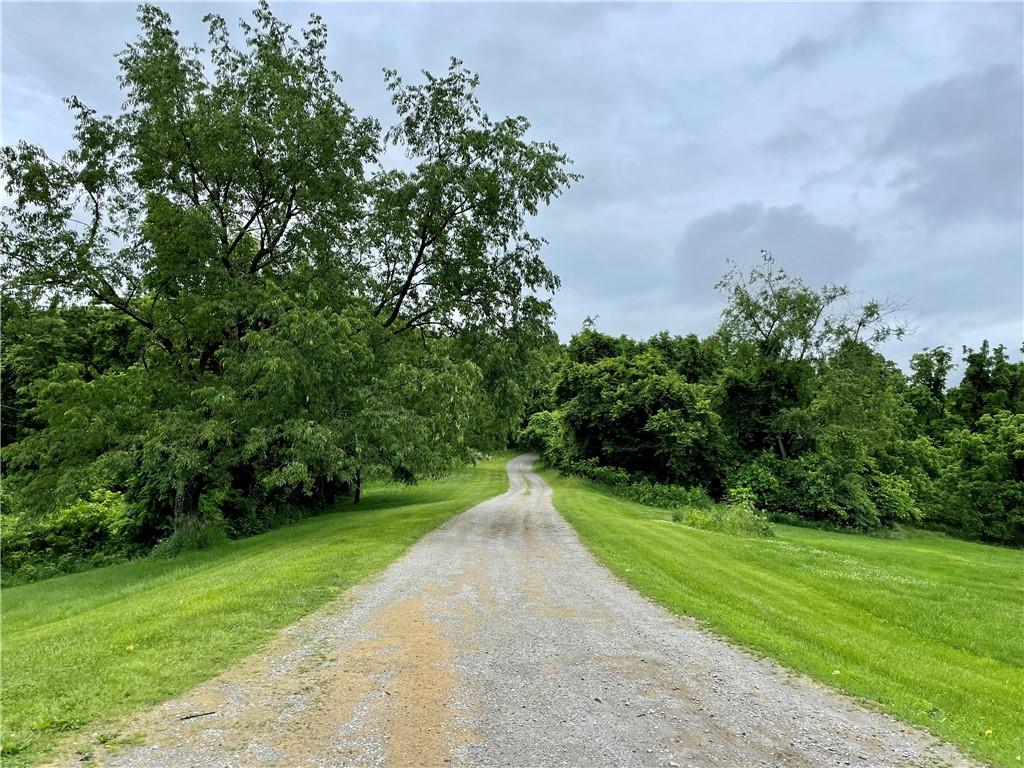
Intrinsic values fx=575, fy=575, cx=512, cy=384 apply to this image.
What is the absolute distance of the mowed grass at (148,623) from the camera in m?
4.60

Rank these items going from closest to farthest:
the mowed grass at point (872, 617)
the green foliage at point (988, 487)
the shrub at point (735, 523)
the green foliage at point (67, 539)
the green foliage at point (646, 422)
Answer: the mowed grass at point (872, 617), the green foliage at point (67, 539), the shrub at point (735, 523), the green foliage at point (988, 487), the green foliage at point (646, 422)

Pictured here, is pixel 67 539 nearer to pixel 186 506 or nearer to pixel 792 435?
pixel 186 506

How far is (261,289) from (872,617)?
16.3 m

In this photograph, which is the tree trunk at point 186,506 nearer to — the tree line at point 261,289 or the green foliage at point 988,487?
the tree line at point 261,289

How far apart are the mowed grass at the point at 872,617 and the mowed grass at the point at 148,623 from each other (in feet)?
18.2

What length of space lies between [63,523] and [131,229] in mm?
11912

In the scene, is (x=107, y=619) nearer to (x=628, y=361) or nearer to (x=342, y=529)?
(x=342, y=529)

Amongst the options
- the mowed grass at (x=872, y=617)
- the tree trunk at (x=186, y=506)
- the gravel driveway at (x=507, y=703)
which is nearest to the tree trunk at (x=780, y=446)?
the mowed grass at (x=872, y=617)

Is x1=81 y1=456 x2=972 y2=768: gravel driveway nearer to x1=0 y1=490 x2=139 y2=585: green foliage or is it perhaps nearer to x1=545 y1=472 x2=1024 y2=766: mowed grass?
x1=545 y1=472 x2=1024 y2=766: mowed grass

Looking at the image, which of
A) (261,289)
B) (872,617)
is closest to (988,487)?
(872,617)

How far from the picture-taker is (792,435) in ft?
137

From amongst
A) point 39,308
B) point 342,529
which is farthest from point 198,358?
point 342,529

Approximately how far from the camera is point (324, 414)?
15891 mm

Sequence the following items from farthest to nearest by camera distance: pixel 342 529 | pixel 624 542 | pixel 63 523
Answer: pixel 63 523, pixel 342 529, pixel 624 542
